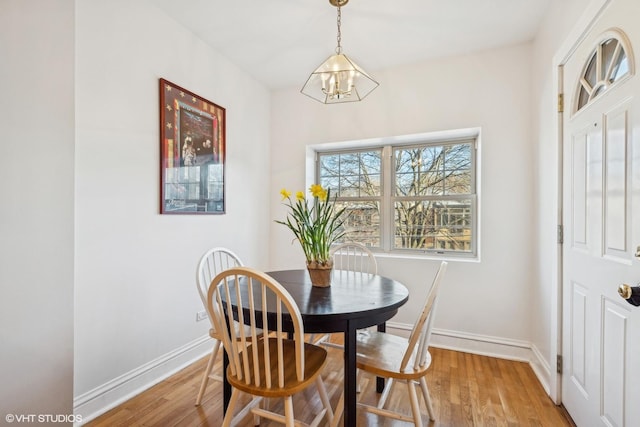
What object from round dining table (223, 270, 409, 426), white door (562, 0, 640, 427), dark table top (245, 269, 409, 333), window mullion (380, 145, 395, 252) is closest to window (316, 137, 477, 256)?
window mullion (380, 145, 395, 252)

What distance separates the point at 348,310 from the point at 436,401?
108cm

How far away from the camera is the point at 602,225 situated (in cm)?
141

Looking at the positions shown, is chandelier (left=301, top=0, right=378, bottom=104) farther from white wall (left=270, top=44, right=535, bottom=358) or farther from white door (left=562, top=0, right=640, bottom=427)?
white wall (left=270, top=44, right=535, bottom=358)

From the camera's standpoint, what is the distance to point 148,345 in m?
2.09

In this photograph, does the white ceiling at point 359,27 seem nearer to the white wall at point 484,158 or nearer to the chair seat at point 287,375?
the white wall at point 484,158

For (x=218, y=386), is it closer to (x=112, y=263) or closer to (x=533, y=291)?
(x=112, y=263)

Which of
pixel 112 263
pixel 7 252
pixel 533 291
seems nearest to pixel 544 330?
pixel 533 291

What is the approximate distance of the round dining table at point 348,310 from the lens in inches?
52.9

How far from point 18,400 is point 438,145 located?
3.30 metres

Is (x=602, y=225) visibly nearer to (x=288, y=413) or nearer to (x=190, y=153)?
(x=288, y=413)

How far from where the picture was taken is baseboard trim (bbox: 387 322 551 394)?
7.74 ft

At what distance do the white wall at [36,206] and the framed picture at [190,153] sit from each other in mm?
644

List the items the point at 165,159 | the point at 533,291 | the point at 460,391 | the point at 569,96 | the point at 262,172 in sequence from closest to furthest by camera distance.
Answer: the point at 569,96 → the point at 460,391 → the point at 165,159 → the point at 533,291 → the point at 262,172

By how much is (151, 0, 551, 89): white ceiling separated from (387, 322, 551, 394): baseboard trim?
2409 millimetres
